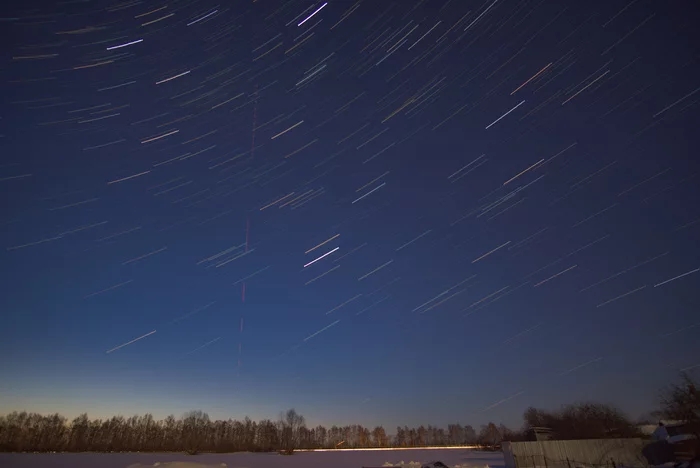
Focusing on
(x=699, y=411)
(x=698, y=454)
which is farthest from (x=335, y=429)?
(x=698, y=454)

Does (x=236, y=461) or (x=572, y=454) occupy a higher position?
(x=572, y=454)

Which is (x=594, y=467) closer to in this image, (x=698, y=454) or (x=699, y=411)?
(x=698, y=454)

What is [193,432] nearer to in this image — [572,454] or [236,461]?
[236,461]

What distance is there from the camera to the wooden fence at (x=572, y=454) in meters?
24.1

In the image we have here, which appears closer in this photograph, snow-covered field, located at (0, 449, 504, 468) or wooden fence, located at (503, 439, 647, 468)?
wooden fence, located at (503, 439, 647, 468)

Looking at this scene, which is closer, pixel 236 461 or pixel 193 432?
pixel 236 461

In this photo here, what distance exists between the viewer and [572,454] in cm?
2502

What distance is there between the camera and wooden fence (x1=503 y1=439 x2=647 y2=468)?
24141mm

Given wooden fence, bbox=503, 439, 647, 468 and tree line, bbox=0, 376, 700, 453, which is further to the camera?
tree line, bbox=0, 376, 700, 453

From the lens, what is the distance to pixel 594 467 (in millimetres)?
24453

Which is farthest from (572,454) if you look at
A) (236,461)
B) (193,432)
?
(193,432)

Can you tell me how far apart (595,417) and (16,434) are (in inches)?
5388

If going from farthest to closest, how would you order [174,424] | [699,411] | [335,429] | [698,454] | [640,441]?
[335,429]
[174,424]
[699,411]
[640,441]
[698,454]

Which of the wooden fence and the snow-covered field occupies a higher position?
the wooden fence
